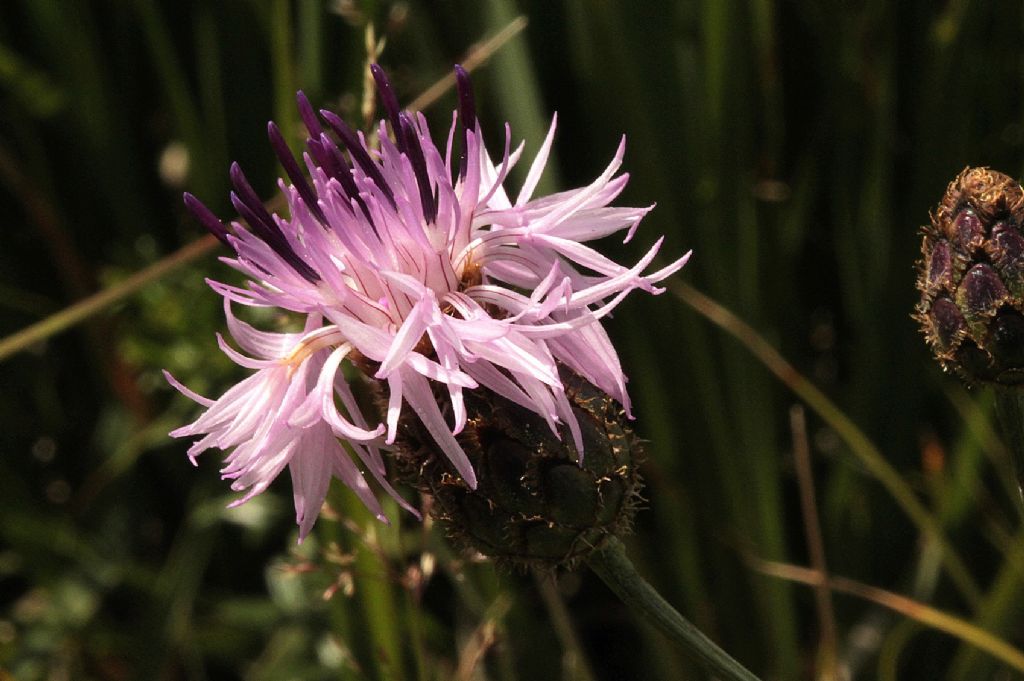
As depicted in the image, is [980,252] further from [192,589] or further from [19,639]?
[19,639]

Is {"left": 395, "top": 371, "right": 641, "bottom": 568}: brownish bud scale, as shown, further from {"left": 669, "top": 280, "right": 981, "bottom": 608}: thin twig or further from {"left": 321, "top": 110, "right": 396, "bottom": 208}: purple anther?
{"left": 669, "top": 280, "right": 981, "bottom": 608}: thin twig

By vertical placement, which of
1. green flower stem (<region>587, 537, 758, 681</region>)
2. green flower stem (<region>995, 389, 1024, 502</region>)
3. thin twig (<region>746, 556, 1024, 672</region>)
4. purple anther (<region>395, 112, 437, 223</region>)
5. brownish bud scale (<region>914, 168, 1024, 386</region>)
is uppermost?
purple anther (<region>395, 112, 437, 223</region>)

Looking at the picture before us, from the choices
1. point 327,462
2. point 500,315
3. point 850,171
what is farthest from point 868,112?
point 327,462

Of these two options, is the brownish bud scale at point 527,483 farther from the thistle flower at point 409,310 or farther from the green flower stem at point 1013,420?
the green flower stem at point 1013,420

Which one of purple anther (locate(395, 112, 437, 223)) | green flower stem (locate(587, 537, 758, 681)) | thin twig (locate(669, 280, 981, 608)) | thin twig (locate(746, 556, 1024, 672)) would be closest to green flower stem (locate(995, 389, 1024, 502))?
green flower stem (locate(587, 537, 758, 681))

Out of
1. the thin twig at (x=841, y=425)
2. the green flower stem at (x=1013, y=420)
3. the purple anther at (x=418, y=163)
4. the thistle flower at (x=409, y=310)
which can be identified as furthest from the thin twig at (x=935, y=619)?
the purple anther at (x=418, y=163)

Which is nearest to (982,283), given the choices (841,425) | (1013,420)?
(1013,420)

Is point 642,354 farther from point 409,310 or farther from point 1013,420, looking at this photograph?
point 409,310

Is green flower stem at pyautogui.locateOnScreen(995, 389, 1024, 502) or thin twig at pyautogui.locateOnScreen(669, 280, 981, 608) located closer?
green flower stem at pyautogui.locateOnScreen(995, 389, 1024, 502)
